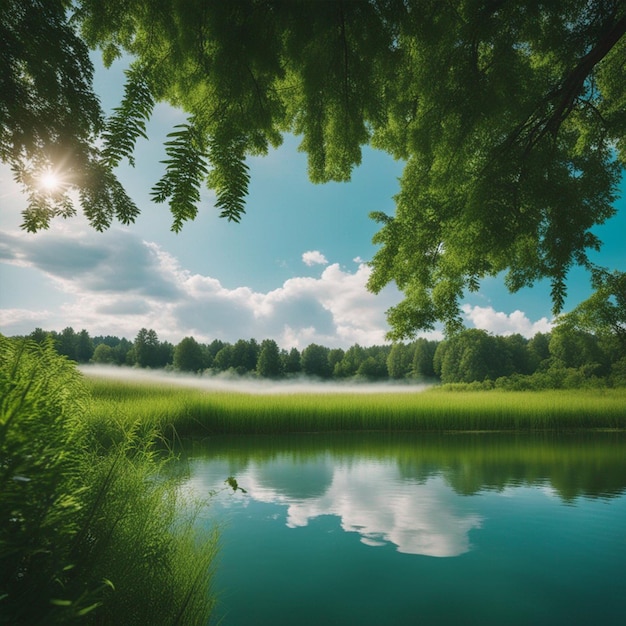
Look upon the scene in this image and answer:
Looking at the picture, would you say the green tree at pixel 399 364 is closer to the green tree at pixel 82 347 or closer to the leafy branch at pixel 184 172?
the green tree at pixel 82 347

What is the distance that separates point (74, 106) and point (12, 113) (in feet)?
1.60

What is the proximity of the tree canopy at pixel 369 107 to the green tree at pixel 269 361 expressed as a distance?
53956 millimetres

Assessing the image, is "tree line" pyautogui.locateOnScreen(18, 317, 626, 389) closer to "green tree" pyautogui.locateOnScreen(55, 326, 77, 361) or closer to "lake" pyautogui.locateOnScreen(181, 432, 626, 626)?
"green tree" pyautogui.locateOnScreen(55, 326, 77, 361)

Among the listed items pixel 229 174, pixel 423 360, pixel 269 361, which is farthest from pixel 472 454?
pixel 423 360

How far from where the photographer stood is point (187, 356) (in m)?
52.4

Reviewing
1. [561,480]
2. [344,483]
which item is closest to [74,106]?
[344,483]

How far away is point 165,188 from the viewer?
5.18 ft

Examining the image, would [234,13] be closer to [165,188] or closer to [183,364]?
[165,188]

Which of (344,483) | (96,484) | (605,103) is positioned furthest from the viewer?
(344,483)

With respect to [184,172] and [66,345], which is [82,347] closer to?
[66,345]

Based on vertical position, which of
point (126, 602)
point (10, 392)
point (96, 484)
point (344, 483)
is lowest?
point (344, 483)

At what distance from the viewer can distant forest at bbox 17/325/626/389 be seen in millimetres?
27734

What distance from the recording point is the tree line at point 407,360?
2773 centimetres

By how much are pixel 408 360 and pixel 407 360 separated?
153 mm
